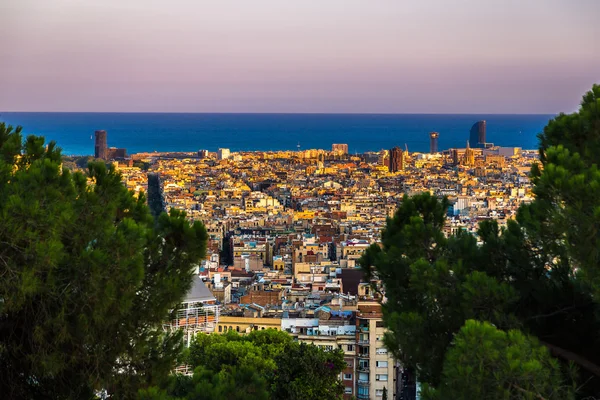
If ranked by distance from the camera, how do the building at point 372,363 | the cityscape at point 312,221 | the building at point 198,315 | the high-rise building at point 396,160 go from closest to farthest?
the building at point 198,315 → the building at point 372,363 → the cityscape at point 312,221 → the high-rise building at point 396,160

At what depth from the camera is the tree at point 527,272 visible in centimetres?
613

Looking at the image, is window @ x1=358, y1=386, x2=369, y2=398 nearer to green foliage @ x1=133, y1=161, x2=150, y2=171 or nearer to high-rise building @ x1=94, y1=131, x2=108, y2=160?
green foliage @ x1=133, y1=161, x2=150, y2=171

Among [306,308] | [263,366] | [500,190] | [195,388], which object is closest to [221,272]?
[306,308]

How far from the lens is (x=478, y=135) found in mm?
158750

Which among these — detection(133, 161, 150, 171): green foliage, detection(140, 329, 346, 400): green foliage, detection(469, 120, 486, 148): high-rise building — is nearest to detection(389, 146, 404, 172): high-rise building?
detection(133, 161, 150, 171): green foliage

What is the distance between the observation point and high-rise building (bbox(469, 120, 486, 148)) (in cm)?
15456

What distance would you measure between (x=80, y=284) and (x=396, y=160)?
95.3 meters

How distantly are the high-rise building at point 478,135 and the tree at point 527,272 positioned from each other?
147 meters

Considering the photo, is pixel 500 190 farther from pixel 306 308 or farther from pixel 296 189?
pixel 306 308

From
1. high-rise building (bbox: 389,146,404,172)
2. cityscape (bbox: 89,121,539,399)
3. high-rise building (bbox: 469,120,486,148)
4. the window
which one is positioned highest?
high-rise building (bbox: 469,120,486,148)

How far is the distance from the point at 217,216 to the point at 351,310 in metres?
34.2

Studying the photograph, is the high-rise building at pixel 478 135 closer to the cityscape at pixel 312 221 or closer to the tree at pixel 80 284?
the cityscape at pixel 312 221

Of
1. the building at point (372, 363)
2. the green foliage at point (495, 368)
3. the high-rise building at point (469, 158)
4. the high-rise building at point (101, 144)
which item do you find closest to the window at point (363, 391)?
the building at point (372, 363)

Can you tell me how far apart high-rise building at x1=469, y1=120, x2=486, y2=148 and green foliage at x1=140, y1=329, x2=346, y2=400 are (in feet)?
451
